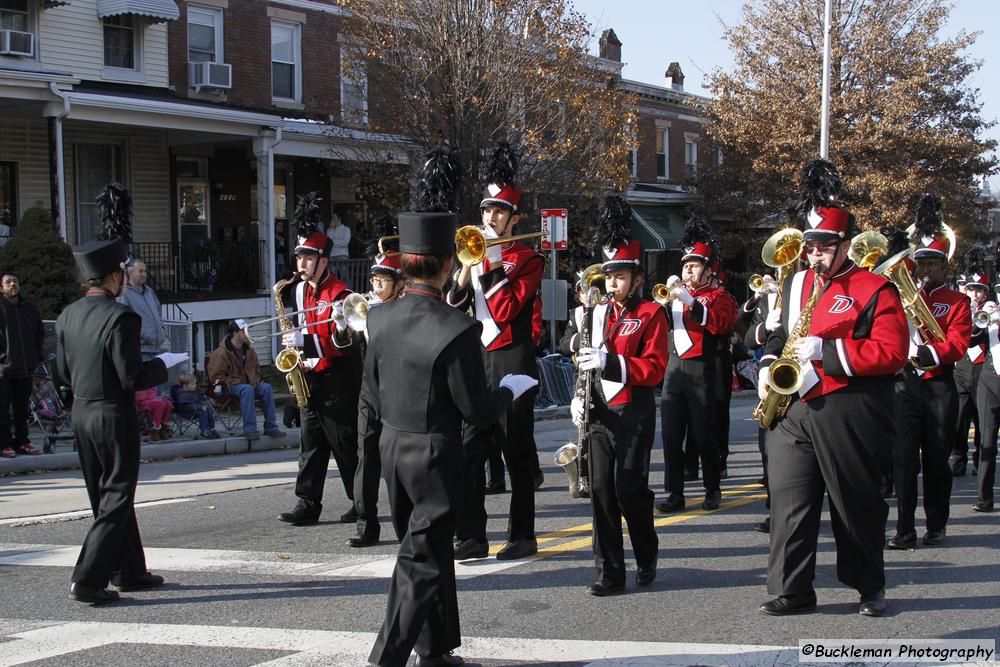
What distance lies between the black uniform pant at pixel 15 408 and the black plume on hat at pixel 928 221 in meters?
9.06

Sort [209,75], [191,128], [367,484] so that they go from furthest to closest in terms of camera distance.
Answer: [209,75] → [191,128] → [367,484]

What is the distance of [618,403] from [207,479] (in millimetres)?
5700

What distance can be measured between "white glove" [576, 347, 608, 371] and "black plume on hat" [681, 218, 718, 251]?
3.83 metres

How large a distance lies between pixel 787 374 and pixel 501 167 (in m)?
2.58

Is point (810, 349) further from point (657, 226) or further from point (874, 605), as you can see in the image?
point (657, 226)

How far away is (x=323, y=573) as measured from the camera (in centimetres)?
678

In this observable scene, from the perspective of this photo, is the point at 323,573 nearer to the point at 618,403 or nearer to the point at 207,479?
the point at 618,403

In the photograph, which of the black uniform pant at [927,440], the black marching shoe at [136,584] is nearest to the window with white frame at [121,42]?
the black marching shoe at [136,584]

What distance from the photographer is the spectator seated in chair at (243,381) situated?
42.6ft

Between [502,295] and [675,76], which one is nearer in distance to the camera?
[502,295]

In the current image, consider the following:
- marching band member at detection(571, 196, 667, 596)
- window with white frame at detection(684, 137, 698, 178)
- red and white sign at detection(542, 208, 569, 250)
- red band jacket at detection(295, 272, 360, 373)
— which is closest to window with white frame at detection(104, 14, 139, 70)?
red and white sign at detection(542, 208, 569, 250)

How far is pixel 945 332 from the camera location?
7656mm

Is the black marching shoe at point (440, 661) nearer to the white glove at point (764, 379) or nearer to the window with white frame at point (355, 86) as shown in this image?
the white glove at point (764, 379)

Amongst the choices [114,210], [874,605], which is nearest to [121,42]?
[114,210]
